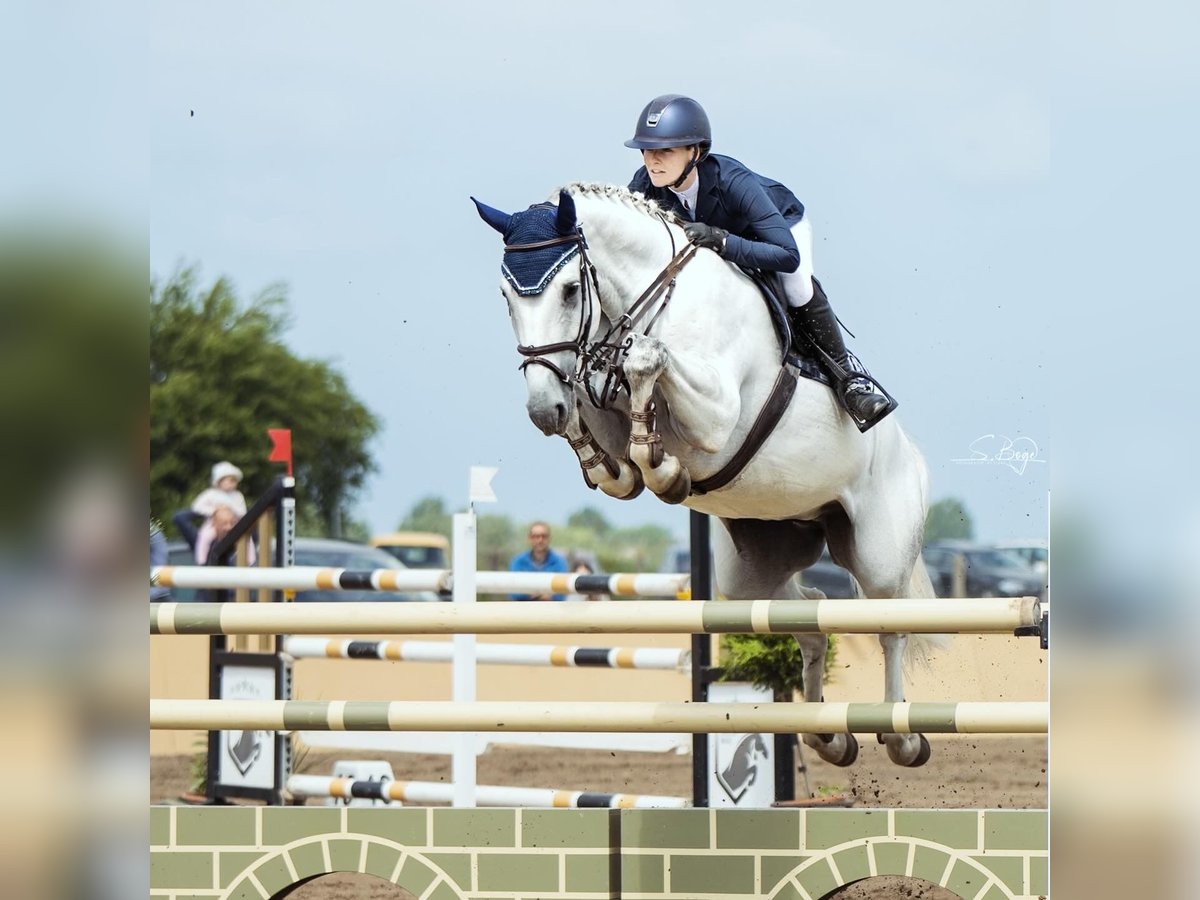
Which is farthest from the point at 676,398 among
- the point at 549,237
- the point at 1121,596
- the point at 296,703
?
the point at 1121,596

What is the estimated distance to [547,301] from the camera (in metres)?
2.72

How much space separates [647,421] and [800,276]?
621 mm

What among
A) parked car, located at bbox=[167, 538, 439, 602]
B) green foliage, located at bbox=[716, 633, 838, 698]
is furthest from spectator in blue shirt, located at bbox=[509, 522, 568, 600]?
parked car, located at bbox=[167, 538, 439, 602]

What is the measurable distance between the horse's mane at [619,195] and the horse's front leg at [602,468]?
1.59 feet

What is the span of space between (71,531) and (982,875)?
7.77 feet

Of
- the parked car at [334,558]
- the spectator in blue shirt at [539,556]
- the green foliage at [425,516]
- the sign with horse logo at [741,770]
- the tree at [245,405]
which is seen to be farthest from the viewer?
the tree at [245,405]

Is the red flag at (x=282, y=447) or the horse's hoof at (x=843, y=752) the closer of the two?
the horse's hoof at (x=843, y=752)

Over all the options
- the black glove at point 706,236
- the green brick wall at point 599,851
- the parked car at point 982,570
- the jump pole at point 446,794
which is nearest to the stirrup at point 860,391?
the black glove at point 706,236

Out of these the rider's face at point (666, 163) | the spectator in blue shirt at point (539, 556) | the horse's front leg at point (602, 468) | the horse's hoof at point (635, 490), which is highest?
the rider's face at point (666, 163)

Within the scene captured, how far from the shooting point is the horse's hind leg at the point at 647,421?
2.69 m

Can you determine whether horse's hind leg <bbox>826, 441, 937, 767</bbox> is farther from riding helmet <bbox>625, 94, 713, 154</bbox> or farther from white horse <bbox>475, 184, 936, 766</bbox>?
riding helmet <bbox>625, 94, 713, 154</bbox>

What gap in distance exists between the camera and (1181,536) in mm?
633

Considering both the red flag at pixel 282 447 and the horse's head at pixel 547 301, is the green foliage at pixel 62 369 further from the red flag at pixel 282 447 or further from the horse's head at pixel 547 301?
the red flag at pixel 282 447

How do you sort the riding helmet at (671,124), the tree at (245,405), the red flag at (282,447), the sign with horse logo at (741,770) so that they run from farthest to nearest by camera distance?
the tree at (245,405)
the red flag at (282,447)
the sign with horse logo at (741,770)
the riding helmet at (671,124)
